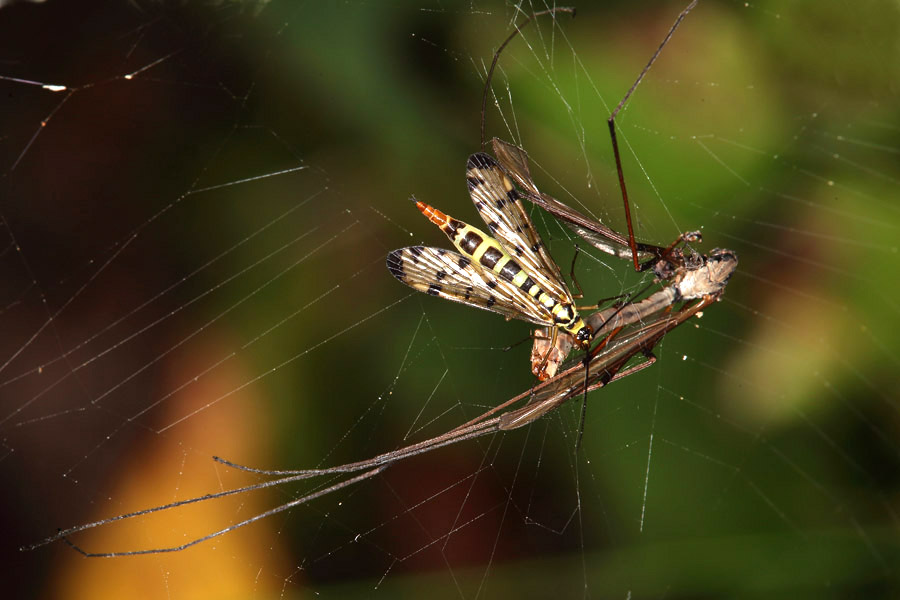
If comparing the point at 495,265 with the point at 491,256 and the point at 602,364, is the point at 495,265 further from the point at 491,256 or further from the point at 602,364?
the point at 602,364

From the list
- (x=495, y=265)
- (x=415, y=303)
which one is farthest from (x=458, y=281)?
(x=415, y=303)

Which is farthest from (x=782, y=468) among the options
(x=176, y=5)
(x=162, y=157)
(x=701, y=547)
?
(x=176, y=5)

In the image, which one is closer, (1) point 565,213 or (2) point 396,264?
(1) point 565,213

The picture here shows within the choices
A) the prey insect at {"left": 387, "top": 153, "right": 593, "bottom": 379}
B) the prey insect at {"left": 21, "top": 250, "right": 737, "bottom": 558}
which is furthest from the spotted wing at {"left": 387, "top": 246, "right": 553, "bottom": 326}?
the prey insect at {"left": 21, "top": 250, "right": 737, "bottom": 558}

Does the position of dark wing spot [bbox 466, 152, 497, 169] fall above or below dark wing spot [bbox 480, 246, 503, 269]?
above

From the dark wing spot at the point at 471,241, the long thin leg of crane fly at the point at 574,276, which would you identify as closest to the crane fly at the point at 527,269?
the dark wing spot at the point at 471,241

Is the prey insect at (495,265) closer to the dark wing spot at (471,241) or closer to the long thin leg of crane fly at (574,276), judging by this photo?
the dark wing spot at (471,241)

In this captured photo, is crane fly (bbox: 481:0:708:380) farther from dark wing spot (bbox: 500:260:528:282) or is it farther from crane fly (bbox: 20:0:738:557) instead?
dark wing spot (bbox: 500:260:528:282)
